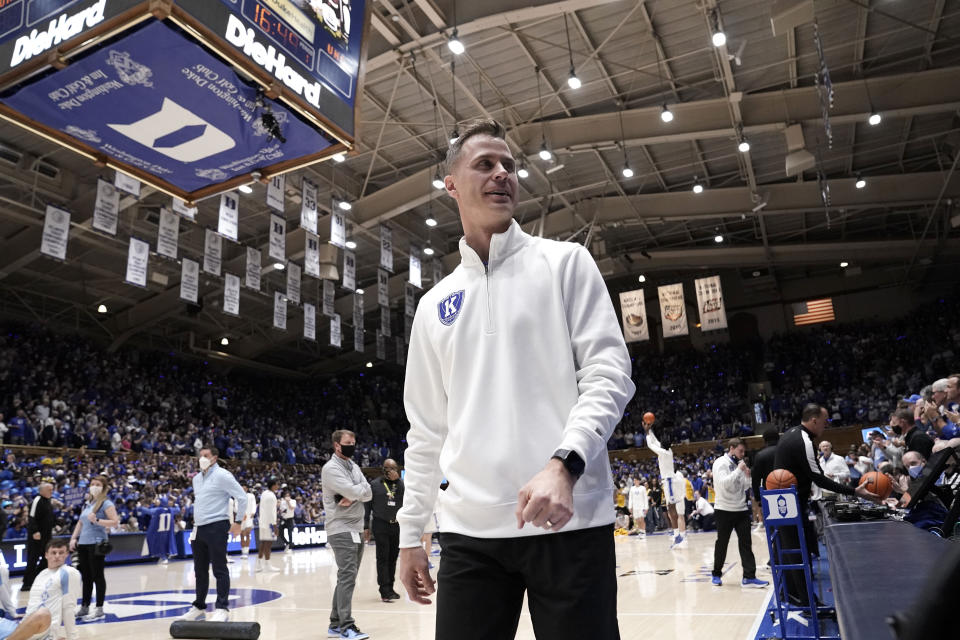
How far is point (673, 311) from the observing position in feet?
77.0

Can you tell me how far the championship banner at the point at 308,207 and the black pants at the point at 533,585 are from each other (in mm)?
14627

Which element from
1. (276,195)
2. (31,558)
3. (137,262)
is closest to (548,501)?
(31,558)

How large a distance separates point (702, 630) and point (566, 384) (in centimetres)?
487

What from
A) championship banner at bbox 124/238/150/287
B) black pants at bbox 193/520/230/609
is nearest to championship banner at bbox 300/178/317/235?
championship banner at bbox 124/238/150/287

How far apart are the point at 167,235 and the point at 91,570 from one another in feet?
28.8

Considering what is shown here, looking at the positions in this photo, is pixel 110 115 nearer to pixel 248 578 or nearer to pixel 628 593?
pixel 628 593

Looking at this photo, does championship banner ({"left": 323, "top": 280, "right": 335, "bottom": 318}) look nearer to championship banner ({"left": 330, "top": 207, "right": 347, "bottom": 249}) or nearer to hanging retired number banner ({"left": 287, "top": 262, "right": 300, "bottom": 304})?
hanging retired number banner ({"left": 287, "top": 262, "right": 300, "bottom": 304})

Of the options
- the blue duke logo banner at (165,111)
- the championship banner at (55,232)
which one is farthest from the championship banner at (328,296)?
the blue duke logo banner at (165,111)

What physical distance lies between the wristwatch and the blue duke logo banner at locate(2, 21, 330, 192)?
4777 mm

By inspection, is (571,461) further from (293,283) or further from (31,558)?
(293,283)

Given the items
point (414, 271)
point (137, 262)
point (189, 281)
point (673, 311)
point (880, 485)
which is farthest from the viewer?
point (673, 311)

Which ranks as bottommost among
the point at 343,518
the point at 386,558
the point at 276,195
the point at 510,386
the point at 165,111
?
the point at 386,558

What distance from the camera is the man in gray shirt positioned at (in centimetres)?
648

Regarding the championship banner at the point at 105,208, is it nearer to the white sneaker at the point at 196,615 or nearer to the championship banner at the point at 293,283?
the championship banner at the point at 293,283
